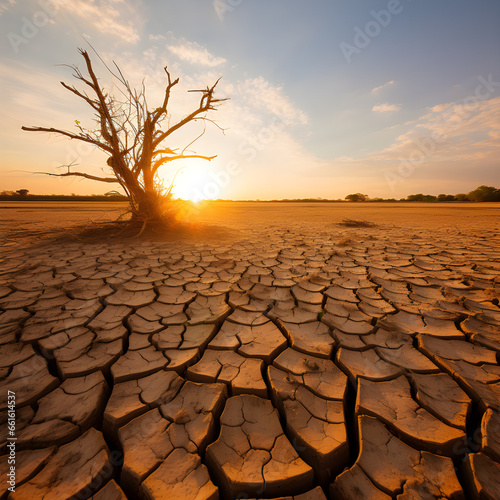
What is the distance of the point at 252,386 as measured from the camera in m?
0.96

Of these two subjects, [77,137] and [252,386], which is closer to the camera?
[252,386]

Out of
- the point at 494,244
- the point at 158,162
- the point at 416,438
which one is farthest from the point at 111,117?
the point at 494,244

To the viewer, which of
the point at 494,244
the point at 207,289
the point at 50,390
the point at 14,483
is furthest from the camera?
the point at 494,244

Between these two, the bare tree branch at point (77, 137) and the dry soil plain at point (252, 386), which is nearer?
the dry soil plain at point (252, 386)

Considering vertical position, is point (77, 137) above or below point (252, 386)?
above

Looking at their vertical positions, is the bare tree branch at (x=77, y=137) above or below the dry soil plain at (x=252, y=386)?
above

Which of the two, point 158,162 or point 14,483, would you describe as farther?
point 158,162

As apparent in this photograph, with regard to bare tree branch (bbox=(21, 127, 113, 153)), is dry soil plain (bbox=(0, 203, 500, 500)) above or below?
below

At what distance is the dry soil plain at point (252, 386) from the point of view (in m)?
0.67

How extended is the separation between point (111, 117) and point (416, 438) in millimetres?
4347

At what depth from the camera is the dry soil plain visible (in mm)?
672

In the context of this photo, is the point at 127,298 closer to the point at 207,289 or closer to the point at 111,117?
the point at 207,289

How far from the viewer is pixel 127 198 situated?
3.69 meters

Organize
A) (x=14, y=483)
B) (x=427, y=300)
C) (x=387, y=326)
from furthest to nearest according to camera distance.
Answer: (x=427, y=300), (x=387, y=326), (x=14, y=483)
